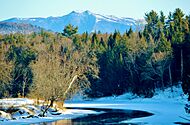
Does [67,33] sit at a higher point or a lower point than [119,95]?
higher

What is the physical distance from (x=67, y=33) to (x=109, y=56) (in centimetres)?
4067

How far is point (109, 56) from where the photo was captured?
3701 inches

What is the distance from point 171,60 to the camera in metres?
77.9

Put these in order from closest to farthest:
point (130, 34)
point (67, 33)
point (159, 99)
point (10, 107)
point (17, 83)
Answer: point (10, 107)
point (159, 99)
point (17, 83)
point (130, 34)
point (67, 33)

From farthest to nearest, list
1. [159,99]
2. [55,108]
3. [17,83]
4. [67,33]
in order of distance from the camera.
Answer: [67,33] → [17,83] → [159,99] → [55,108]

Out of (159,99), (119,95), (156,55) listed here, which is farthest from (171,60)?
(119,95)

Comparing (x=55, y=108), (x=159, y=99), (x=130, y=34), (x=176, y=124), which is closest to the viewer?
(x=176, y=124)

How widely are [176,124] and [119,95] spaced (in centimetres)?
5837

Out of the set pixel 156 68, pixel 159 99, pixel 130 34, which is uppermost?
pixel 130 34

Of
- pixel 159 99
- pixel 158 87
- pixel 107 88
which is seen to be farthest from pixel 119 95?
pixel 159 99

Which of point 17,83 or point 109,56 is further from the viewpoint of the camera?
point 109,56

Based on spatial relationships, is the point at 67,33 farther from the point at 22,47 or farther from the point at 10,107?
the point at 10,107

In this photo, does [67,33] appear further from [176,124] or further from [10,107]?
[176,124]

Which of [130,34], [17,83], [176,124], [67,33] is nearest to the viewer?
[176,124]
